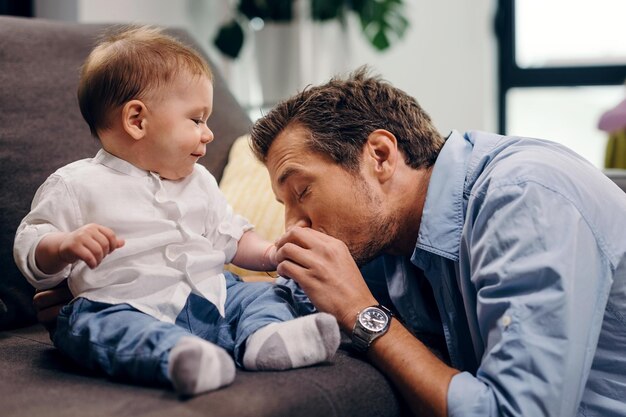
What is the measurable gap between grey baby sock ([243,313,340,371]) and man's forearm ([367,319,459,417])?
117 mm

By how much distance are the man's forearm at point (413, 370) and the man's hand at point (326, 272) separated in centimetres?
6

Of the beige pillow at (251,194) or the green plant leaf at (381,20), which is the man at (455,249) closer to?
the beige pillow at (251,194)

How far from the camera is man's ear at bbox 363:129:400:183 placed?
4.60 ft

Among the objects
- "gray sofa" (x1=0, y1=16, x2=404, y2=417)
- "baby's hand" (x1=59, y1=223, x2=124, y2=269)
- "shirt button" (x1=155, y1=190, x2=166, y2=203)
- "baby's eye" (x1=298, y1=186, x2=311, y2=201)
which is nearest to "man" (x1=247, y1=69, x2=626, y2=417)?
"baby's eye" (x1=298, y1=186, x2=311, y2=201)

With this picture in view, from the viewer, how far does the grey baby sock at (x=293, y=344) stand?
1.13 meters

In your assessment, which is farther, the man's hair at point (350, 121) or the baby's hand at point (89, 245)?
the man's hair at point (350, 121)

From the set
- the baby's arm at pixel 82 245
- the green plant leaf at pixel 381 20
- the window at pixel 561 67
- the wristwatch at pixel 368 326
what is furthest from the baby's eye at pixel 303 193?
the window at pixel 561 67

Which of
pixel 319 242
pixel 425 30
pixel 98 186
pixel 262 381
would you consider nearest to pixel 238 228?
pixel 319 242

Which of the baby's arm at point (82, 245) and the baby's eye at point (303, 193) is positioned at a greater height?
the baby's arm at point (82, 245)

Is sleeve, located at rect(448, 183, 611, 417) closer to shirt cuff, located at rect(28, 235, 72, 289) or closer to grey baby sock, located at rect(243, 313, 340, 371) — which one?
grey baby sock, located at rect(243, 313, 340, 371)

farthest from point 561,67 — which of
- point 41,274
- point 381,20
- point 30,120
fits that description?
point 41,274

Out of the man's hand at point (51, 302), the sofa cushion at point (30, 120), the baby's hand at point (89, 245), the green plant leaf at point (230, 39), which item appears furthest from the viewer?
the green plant leaf at point (230, 39)

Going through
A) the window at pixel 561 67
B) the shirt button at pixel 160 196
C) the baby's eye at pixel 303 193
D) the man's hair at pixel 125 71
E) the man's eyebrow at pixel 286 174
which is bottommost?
the window at pixel 561 67

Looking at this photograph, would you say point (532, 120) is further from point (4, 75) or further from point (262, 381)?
point (262, 381)
